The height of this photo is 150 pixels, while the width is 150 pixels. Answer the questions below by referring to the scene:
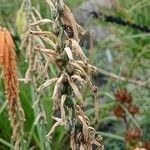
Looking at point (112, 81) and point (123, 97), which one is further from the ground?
point (123, 97)

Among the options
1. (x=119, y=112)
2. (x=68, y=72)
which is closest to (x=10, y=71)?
(x=68, y=72)

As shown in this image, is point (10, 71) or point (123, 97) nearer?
point (10, 71)

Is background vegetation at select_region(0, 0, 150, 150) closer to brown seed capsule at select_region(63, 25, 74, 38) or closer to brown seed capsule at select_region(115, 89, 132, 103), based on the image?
brown seed capsule at select_region(115, 89, 132, 103)

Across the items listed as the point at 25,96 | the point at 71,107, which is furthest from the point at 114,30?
the point at 71,107

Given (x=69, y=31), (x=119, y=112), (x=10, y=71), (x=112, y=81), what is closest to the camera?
(x=69, y=31)

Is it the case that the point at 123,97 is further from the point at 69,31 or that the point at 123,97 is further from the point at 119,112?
the point at 69,31

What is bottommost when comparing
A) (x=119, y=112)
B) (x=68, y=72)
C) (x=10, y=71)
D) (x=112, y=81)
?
(x=112, y=81)

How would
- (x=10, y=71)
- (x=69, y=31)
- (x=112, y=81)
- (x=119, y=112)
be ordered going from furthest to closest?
(x=112, y=81), (x=119, y=112), (x=10, y=71), (x=69, y=31)

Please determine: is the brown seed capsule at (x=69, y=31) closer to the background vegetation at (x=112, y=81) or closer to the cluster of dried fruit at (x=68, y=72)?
the cluster of dried fruit at (x=68, y=72)
